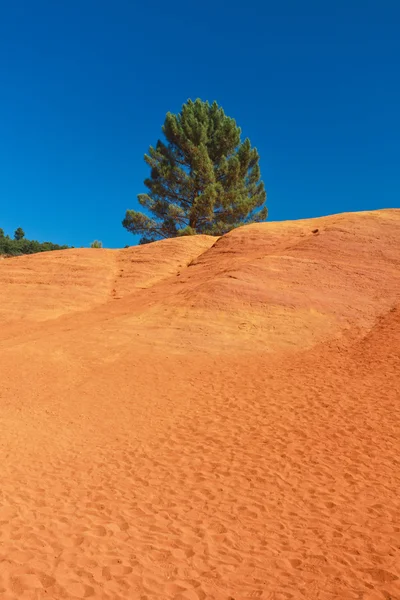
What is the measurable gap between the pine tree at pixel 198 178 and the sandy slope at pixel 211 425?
1618 centimetres

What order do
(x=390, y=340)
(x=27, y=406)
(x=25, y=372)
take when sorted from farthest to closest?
(x=390, y=340) < (x=25, y=372) < (x=27, y=406)

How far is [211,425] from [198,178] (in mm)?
31810

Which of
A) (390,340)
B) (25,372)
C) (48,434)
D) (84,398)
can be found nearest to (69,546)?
(48,434)

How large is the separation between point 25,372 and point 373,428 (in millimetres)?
10237

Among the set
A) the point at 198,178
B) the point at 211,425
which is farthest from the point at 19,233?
the point at 211,425

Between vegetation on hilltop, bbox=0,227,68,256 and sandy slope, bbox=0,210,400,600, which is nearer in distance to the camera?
sandy slope, bbox=0,210,400,600

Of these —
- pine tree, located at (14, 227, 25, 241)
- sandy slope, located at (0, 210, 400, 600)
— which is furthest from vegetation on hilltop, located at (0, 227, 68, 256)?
sandy slope, located at (0, 210, 400, 600)

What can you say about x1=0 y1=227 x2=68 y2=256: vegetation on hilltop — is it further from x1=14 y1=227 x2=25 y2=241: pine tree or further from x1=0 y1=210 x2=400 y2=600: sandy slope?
x1=0 y1=210 x2=400 y2=600: sandy slope

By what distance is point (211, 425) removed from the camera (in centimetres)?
939

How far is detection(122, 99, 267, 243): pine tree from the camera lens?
37.2 meters

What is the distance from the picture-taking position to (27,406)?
421 inches

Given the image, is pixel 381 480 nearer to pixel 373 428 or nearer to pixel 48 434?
pixel 373 428

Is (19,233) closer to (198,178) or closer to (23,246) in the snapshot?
(23,246)

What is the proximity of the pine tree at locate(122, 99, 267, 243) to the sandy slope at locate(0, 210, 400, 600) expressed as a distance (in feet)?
53.1
